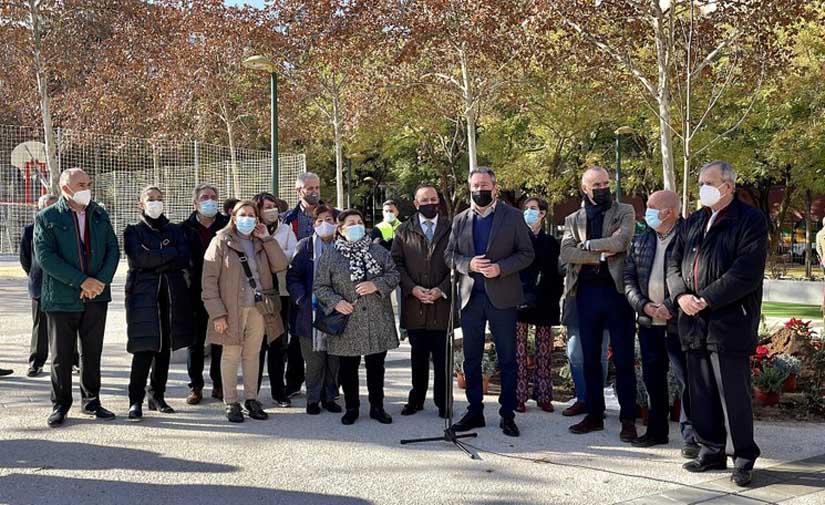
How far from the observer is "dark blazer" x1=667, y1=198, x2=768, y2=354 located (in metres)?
5.42

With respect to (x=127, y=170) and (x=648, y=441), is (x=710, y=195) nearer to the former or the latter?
(x=648, y=441)

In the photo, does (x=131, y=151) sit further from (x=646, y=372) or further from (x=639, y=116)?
(x=646, y=372)

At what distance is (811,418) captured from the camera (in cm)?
722

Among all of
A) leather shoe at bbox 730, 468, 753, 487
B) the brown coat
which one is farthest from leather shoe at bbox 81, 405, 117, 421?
leather shoe at bbox 730, 468, 753, 487

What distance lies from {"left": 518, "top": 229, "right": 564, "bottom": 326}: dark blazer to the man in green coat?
11.8ft

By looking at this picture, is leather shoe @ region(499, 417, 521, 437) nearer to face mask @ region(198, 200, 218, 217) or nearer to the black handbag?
the black handbag

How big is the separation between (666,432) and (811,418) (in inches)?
66.1

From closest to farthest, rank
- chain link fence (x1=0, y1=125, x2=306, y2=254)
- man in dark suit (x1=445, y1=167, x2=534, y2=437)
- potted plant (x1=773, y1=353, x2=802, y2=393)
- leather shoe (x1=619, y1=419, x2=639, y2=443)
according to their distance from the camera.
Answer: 1. leather shoe (x1=619, y1=419, x2=639, y2=443)
2. man in dark suit (x1=445, y1=167, x2=534, y2=437)
3. potted plant (x1=773, y1=353, x2=802, y2=393)
4. chain link fence (x1=0, y1=125, x2=306, y2=254)

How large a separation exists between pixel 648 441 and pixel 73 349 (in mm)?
4735

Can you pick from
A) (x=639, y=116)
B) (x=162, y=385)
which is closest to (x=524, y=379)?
(x=162, y=385)

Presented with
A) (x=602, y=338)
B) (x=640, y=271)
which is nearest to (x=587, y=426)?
(x=602, y=338)

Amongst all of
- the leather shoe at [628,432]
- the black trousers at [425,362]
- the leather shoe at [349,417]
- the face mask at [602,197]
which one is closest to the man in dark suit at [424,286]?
the black trousers at [425,362]

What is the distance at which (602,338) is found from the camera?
700 cm

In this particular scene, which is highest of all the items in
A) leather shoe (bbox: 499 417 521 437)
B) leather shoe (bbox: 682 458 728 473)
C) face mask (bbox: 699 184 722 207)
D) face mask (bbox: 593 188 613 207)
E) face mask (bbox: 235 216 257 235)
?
face mask (bbox: 593 188 613 207)
